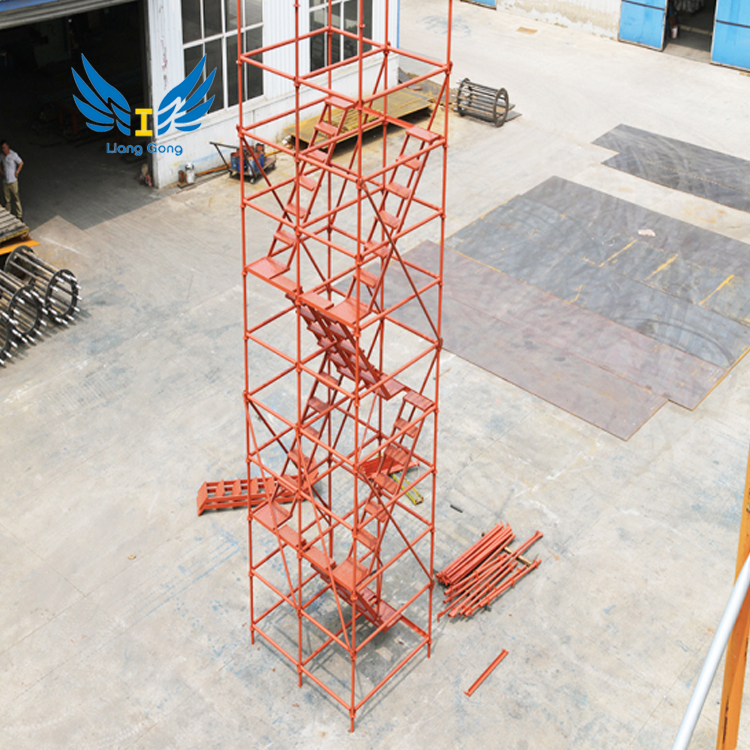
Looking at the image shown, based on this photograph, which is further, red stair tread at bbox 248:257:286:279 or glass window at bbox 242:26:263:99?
glass window at bbox 242:26:263:99

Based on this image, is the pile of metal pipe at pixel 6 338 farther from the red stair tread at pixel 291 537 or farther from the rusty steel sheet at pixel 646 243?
the rusty steel sheet at pixel 646 243

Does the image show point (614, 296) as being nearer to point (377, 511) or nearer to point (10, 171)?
point (377, 511)

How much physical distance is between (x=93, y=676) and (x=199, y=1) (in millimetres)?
18364

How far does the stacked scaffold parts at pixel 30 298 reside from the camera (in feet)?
70.0

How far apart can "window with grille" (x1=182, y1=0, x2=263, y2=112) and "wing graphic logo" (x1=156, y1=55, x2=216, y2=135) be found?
0.65 feet

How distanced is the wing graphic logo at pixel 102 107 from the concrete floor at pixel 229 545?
5135mm

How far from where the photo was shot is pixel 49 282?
2186cm

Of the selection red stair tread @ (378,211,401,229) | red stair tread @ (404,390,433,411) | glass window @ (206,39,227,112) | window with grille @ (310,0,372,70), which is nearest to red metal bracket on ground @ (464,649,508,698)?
red stair tread @ (404,390,433,411)

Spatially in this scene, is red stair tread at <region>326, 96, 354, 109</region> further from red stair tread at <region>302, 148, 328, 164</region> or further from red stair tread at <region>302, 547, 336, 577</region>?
red stair tread at <region>302, 547, 336, 577</region>

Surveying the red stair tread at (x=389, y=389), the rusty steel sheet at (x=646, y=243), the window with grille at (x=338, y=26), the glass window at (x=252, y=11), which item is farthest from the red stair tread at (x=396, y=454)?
the window with grille at (x=338, y=26)

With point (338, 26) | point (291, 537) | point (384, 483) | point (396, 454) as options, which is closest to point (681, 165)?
point (338, 26)

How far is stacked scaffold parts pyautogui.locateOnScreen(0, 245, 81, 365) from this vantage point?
2133cm

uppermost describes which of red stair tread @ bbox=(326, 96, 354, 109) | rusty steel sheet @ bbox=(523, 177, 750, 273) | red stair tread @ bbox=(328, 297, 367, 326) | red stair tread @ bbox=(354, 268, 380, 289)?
red stair tread @ bbox=(326, 96, 354, 109)

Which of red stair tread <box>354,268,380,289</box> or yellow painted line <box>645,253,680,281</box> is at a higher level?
red stair tread <box>354,268,380,289</box>
